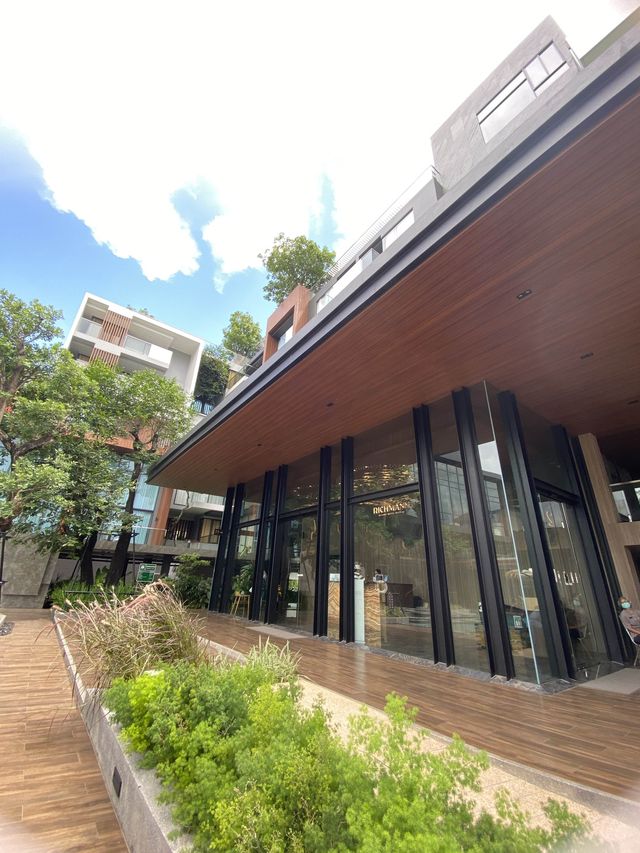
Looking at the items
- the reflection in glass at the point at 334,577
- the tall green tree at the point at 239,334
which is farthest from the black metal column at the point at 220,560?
the tall green tree at the point at 239,334

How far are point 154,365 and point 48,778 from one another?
773 inches

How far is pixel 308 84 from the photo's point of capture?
496 centimetres

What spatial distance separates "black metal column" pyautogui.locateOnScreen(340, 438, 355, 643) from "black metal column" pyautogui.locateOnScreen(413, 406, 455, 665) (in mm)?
1799

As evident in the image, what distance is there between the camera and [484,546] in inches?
194

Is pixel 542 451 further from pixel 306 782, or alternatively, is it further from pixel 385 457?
pixel 306 782

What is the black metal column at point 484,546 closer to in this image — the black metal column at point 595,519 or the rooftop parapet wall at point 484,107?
the black metal column at point 595,519

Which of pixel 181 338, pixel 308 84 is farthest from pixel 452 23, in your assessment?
pixel 181 338

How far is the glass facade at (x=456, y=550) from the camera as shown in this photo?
4691 millimetres

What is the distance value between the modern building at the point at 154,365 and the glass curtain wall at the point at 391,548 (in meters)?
11.2

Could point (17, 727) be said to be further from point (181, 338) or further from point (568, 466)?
point (181, 338)

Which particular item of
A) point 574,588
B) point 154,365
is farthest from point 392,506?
point 154,365

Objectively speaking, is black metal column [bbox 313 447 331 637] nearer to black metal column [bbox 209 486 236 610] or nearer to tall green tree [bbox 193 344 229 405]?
black metal column [bbox 209 486 236 610]

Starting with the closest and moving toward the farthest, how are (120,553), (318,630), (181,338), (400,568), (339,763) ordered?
1. (339,763)
2. (400,568)
3. (318,630)
4. (120,553)
5. (181,338)

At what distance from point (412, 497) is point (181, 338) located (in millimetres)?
18858
